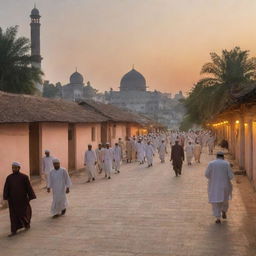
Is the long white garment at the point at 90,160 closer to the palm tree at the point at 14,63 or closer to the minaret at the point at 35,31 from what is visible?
the palm tree at the point at 14,63

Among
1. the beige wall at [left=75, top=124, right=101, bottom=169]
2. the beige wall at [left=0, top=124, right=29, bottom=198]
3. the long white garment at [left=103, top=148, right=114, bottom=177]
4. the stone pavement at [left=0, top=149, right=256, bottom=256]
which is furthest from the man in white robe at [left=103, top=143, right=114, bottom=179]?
the beige wall at [left=0, top=124, right=29, bottom=198]

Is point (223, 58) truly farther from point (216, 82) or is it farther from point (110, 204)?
point (110, 204)

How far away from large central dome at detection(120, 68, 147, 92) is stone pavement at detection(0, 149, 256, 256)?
80.7 meters

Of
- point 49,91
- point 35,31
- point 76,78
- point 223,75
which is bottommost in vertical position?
point 223,75

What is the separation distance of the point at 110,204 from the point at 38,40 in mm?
53091

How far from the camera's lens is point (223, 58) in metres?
29.6

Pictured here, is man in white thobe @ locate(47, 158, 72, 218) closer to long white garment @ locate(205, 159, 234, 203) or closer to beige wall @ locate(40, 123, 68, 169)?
long white garment @ locate(205, 159, 234, 203)

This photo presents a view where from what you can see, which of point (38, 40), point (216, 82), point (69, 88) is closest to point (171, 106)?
point (69, 88)

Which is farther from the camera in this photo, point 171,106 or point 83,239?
point 171,106

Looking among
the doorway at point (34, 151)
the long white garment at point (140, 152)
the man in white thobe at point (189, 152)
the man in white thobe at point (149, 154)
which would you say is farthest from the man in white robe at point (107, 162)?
the long white garment at point (140, 152)

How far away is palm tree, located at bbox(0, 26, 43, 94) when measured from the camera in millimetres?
31422

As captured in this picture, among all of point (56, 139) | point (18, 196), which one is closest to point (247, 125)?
point (56, 139)

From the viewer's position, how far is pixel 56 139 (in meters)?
17.3

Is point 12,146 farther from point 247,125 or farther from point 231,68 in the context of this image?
point 231,68
